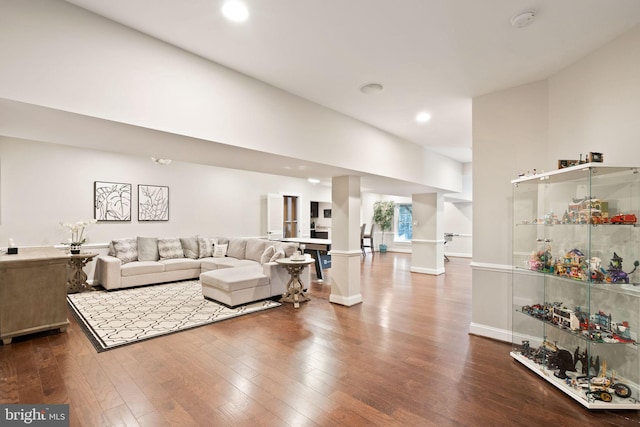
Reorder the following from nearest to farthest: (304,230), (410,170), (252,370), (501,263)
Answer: (252,370) < (501,263) < (410,170) < (304,230)

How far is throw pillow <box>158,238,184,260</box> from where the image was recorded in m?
6.59

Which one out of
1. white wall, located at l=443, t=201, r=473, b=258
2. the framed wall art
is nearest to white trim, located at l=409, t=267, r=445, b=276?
white wall, located at l=443, t=201, r=473, b=258

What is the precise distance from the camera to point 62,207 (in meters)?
5.73

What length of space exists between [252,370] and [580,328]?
2.76 meters

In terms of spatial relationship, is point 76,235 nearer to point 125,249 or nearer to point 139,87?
point 125,249

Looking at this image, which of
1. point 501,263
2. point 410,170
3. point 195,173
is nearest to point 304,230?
point 195,173

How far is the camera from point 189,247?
704cm

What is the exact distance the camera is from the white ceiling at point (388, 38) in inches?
83.6

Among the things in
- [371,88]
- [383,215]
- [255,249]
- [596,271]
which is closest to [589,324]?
[596,271]

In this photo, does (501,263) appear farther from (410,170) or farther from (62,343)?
(62,343)

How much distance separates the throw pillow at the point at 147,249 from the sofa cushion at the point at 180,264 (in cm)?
26

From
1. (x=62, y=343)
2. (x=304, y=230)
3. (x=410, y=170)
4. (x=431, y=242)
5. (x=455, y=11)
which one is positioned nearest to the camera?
(x=455, y=11)

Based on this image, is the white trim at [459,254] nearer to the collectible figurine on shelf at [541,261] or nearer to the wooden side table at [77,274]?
the collectible figurine on shelf at [541,261]

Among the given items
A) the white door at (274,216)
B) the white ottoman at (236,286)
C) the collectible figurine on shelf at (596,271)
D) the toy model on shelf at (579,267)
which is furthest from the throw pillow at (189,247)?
the collectible figurine on shelf at (596,271)
